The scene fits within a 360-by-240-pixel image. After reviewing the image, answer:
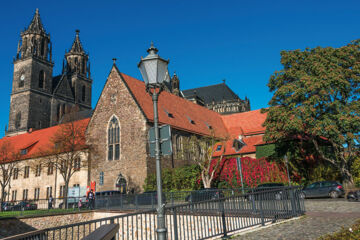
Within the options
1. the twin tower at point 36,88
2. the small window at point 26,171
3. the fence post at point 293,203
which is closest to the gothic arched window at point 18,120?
the twin tower at point 36,88

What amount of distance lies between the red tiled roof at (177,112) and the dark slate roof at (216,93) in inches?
997

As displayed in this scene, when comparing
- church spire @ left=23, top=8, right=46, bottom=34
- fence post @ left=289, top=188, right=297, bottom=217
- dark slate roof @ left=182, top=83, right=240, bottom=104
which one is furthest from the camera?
church spire @ left=23, top=8, right=46, bottom=34

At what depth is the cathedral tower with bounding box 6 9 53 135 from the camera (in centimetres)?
7100

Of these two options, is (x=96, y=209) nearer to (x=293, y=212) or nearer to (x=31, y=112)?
(x=293, y=212)

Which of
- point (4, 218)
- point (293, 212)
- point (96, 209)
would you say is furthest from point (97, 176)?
point (293, 212)

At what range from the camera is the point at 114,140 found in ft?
105

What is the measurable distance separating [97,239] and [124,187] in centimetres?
2322

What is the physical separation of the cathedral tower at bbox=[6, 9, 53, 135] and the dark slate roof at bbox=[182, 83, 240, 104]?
35331 millimetres

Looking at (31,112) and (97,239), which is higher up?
(31,112)

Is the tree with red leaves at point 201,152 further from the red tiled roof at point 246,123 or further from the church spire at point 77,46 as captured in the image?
the church spire at point 77,46

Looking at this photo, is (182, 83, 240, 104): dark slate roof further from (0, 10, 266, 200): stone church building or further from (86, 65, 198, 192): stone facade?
(86, 65, 198, 192): stone facade

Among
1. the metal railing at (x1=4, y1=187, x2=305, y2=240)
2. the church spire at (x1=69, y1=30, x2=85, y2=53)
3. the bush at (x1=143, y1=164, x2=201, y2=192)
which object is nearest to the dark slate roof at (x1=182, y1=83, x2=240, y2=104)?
the church spire at (x1=69, y1=30, x2=85, y2=53)

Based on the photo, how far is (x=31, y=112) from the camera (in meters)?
70.7

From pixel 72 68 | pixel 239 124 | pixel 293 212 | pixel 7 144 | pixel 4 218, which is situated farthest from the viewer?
pixel 72 68
